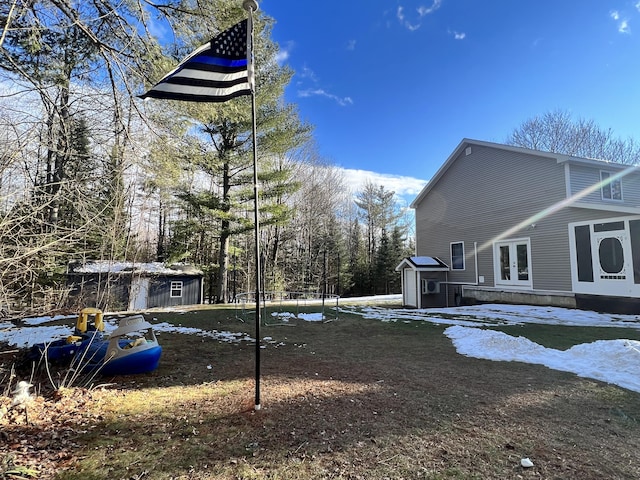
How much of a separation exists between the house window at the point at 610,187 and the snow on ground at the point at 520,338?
15.4 feet

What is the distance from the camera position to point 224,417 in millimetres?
3133

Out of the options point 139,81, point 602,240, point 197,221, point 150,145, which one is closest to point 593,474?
point 150,145

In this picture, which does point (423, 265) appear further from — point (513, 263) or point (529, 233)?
point (529, 233)

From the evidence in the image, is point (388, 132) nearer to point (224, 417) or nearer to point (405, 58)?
point (405, 58)

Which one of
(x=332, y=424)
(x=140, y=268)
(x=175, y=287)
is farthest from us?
(x=175, y=287)

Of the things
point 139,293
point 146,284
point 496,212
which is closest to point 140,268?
point 146,284

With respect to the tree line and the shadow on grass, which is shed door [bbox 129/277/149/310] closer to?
the tree line

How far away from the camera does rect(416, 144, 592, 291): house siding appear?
12.0m

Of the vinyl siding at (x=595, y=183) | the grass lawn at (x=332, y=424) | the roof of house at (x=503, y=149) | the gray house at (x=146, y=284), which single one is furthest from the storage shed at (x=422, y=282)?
the gray house at (x=146, y=284)

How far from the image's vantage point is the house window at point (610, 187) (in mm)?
12133

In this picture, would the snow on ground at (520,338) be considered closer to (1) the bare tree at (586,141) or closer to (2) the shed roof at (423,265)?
(2) the shed roof at (423,265)

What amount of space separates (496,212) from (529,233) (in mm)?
1755

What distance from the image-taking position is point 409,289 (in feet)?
48.5

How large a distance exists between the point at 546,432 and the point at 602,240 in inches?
423
